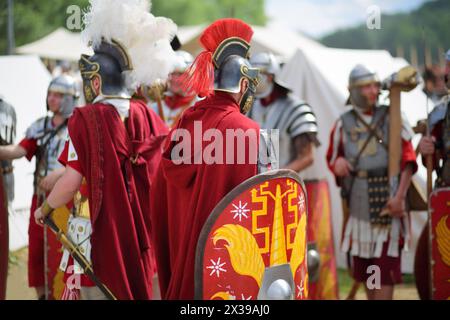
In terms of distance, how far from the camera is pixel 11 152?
5.71m

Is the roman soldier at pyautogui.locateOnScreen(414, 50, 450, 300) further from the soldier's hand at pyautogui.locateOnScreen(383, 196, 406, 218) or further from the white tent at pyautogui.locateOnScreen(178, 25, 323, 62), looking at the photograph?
the white tent at pyautogui.locateOnScreen(178, 25, 323, 62)

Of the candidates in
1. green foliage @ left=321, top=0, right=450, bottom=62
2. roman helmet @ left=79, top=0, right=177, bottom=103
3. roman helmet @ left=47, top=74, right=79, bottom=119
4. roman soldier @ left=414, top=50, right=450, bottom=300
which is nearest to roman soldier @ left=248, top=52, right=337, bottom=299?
roman soldier @ left=414, top=50, right=450, bottom=300

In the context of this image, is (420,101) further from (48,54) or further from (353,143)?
(48,54)

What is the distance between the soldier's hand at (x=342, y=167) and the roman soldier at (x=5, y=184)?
2386 mm

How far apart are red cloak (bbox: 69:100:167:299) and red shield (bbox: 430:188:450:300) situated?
1756 mm

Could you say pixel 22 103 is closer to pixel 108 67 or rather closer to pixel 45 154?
pixel 45 154

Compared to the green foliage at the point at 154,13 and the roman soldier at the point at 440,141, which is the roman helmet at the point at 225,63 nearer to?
the roman soldier at the point at 440,141

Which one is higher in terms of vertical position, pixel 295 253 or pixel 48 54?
pixel 48 54

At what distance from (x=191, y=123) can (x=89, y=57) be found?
3.11 ft

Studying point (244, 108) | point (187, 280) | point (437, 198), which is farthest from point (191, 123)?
point (437, 198)

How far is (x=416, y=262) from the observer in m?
5.80

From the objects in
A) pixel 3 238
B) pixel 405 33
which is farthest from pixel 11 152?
pixel 405 33

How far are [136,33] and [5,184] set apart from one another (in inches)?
58.0

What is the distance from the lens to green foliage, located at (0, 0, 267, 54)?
1503 cm
